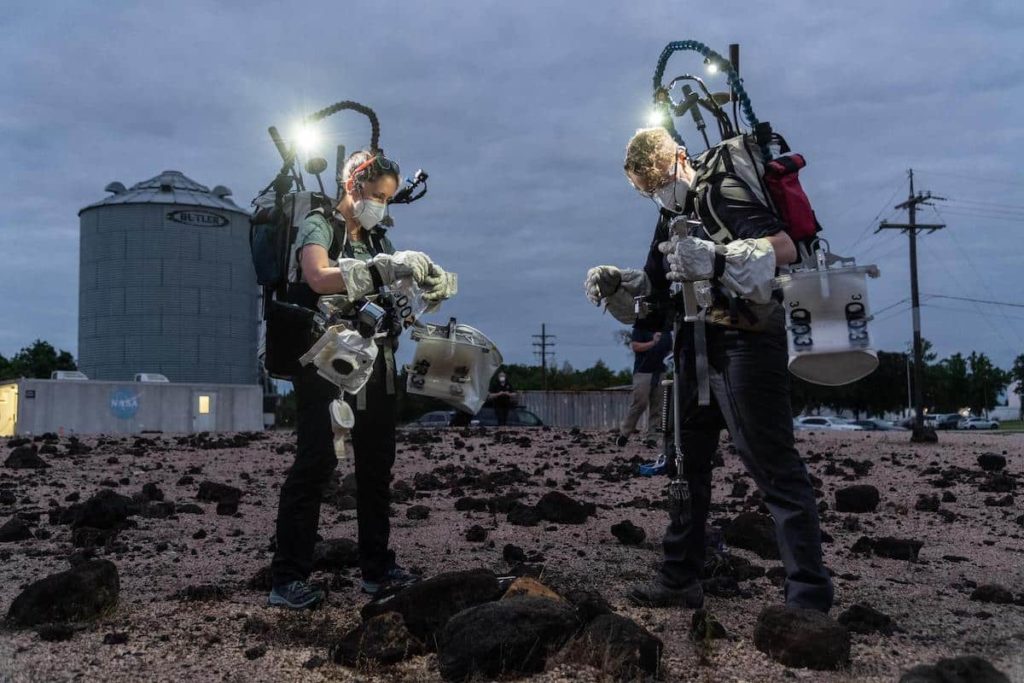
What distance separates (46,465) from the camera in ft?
27.7

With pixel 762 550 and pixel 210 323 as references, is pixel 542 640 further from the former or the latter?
pixel 210 323

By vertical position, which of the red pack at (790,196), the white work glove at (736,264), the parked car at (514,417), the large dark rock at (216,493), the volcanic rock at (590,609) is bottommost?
the volcanic rock at (590,609)

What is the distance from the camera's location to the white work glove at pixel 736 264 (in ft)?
10.3

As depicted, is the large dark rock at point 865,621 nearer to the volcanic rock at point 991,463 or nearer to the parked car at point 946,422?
the volcanic rock at point 991,463

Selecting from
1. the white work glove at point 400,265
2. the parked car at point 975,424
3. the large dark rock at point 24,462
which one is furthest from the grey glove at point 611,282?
the parked car at point 975,424

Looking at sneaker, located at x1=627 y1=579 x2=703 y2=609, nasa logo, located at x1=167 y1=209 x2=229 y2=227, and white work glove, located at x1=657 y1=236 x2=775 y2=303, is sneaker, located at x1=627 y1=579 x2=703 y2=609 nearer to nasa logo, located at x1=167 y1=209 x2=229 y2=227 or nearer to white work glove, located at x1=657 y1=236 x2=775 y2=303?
white work glove, located at x1=657 y1=236 x2=775 y2=303

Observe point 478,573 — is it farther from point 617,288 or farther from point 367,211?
point 367,211

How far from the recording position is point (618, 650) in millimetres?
2797

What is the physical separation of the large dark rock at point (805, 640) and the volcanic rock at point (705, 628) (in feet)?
0.60

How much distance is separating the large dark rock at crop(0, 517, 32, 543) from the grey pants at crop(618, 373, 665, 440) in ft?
20.5

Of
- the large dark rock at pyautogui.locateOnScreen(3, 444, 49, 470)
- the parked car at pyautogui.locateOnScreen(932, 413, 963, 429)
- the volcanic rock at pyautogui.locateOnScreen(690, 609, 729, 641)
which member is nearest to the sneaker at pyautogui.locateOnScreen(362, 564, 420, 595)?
the volcanic rock at pyautogui.locateOnScreen(690, 609, 729, 641)

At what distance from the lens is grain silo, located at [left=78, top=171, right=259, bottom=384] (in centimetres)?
3666

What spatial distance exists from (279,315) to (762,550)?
2830 mm

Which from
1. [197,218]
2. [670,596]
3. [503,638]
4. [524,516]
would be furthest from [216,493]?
[197,218]
